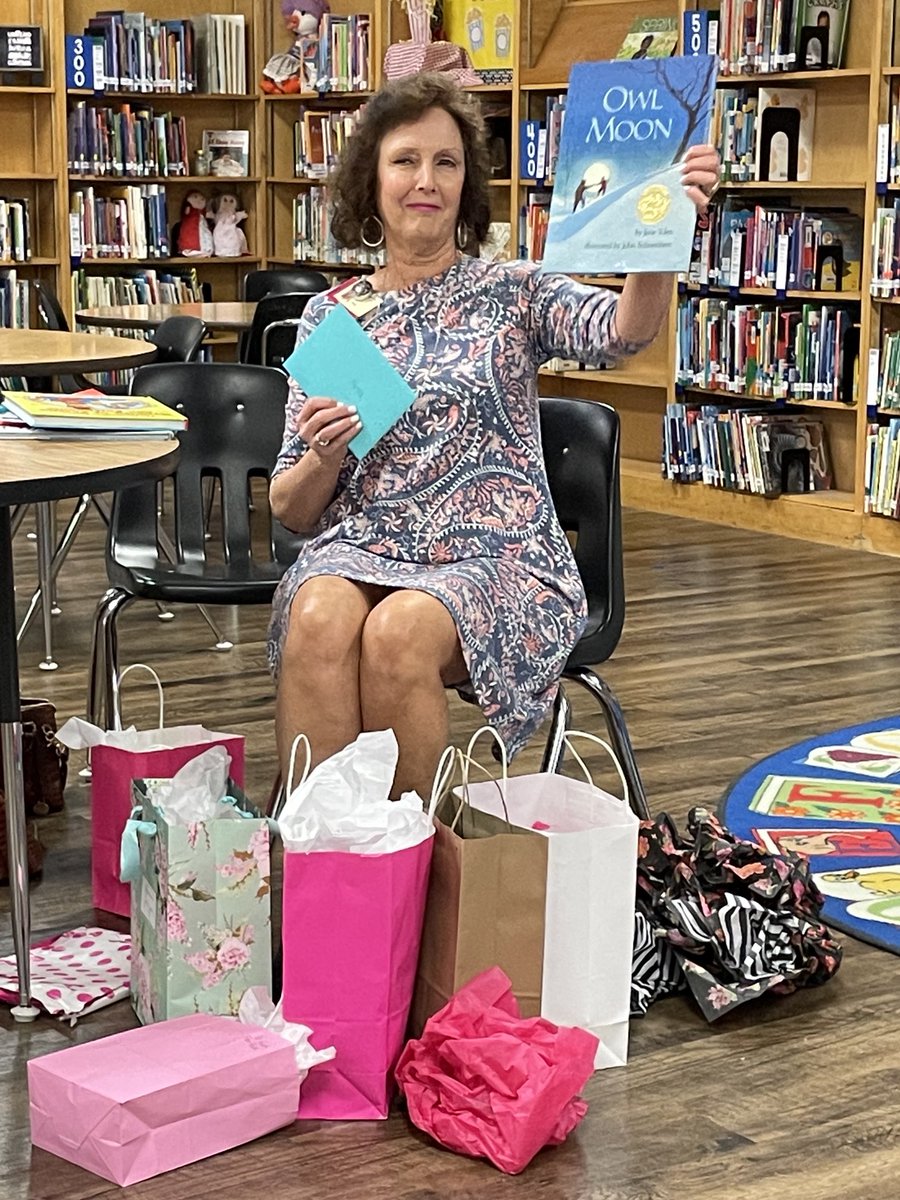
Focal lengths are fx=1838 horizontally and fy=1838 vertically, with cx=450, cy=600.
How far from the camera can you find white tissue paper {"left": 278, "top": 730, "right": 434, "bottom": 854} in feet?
7.06

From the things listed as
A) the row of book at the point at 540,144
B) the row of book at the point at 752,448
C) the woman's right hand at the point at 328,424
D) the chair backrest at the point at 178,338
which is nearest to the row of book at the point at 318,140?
the row of book at the point at 540,144

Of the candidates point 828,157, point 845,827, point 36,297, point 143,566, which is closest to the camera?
point 143,566

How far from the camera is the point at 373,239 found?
2930 millimetres

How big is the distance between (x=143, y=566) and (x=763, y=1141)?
1498mm

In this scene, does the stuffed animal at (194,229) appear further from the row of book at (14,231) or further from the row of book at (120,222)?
the row of book at (14,231)

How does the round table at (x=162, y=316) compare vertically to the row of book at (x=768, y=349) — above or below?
above

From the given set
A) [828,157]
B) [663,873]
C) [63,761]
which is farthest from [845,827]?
[828,157]

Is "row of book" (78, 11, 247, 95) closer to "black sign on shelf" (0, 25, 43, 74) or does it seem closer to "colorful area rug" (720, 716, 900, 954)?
"black sign on shelf" (0, 25, 43, 74)

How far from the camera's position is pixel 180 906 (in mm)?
2271

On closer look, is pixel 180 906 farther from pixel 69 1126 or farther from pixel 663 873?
pixel 663 873

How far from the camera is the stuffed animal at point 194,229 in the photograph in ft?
28.5

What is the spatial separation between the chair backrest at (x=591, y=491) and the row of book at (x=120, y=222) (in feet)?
18.4

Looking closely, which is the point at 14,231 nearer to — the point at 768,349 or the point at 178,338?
the point at 178,338

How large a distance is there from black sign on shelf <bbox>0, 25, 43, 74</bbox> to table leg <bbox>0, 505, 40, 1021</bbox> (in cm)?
598
